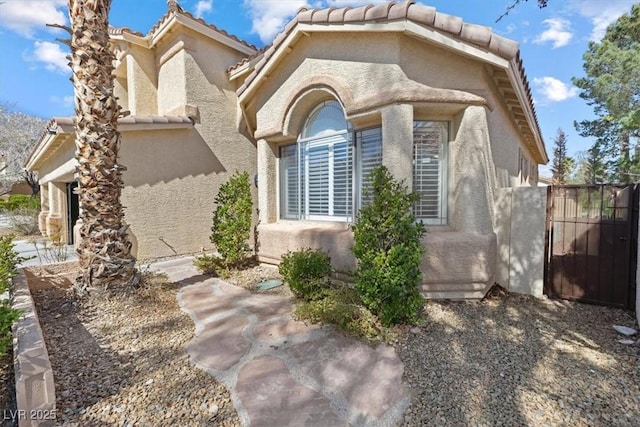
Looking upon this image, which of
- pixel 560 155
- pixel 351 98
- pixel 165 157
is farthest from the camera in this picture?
pixel 560 155

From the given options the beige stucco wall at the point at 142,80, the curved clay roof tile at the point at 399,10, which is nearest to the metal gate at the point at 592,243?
the curved clay roof tile at the point at 399,10

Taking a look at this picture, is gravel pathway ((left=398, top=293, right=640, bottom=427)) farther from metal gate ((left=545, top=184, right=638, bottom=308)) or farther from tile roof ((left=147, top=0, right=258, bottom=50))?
tile roof ((left=147, top=0, right=258, bottom=50))

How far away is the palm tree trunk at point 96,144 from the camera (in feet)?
24.1

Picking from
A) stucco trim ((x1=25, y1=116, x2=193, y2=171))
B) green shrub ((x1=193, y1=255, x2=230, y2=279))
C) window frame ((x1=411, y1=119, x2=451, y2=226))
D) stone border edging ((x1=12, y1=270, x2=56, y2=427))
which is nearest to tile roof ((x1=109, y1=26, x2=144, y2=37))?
stucco trim ((x1=25, y1=116, x2=193, y2=171))

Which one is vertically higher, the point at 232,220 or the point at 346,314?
the point at 232,220

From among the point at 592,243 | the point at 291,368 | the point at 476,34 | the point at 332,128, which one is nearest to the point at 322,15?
the point at 332,128

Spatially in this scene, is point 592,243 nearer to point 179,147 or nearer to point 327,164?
point 327,164

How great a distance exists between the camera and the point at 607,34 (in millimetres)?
27922

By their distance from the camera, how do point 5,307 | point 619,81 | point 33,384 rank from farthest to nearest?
1. point 619,81
2. point 5,307
3. point 33,384

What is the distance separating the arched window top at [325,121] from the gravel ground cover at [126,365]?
6.68m

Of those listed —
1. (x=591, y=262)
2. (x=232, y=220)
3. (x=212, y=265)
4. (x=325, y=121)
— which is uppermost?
(x=325, y=121)

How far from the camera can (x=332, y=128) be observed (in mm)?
9781

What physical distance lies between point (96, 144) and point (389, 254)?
7.45 meters

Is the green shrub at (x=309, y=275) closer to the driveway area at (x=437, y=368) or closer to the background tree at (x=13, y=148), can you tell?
the driveway area at (x=437, y=368)
